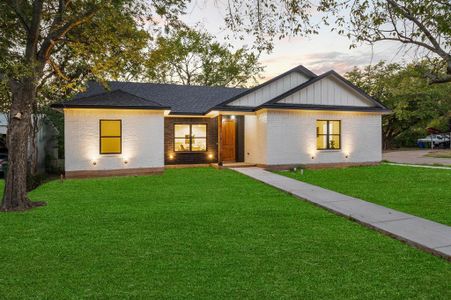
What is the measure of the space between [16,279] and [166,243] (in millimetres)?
1975

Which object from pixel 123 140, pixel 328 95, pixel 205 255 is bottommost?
pixel 205 255

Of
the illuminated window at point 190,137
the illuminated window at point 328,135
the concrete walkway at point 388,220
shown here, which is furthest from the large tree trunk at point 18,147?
the illuminated window at point 328,135

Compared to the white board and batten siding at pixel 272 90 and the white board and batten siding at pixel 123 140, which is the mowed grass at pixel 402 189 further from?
the white board and batten siding at pixel 123 140

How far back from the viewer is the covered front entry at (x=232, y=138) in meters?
18.8

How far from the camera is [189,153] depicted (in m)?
17.8

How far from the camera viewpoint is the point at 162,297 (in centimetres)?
335

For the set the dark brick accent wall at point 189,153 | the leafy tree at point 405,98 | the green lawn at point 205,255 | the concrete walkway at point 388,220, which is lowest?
the green lawn at point 205,255

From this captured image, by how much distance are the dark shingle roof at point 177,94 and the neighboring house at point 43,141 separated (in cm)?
416

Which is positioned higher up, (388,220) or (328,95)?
(328,95)

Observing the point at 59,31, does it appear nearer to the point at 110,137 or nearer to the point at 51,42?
the point at 51,42

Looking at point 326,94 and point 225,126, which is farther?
point 225,126

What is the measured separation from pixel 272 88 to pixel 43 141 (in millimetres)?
13237

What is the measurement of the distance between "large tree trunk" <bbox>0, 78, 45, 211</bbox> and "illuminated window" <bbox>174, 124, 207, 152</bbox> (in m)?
9.48

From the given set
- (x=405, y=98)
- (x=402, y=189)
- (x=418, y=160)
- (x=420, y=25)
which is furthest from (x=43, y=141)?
(x=405, y=98)
